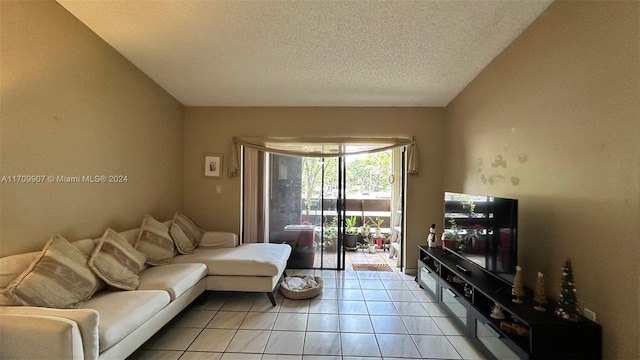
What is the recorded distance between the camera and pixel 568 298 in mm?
1647

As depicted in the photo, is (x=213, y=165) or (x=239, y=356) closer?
(x=239, y=356)

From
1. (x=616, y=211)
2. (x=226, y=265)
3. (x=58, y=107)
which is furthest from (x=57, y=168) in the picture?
(x=616, y=211)

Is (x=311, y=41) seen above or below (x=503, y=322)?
above

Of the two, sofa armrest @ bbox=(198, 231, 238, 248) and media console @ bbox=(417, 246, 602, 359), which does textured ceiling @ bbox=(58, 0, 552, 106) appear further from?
media console @ bbox=(417, 246, 602, 359)

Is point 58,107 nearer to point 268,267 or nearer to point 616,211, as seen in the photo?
point 268,267

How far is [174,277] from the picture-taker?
2.47 m

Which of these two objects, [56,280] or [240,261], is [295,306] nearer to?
[240,261]

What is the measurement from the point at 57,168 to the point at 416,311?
3.52 m

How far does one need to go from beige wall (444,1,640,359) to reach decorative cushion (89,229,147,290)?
10.7 ft

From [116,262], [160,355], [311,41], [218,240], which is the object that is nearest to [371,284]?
[218,240]

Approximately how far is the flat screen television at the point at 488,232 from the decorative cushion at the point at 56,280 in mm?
3147

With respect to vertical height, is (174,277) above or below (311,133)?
below

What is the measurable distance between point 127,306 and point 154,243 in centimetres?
A: 111

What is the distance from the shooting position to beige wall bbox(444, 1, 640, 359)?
1476mm
